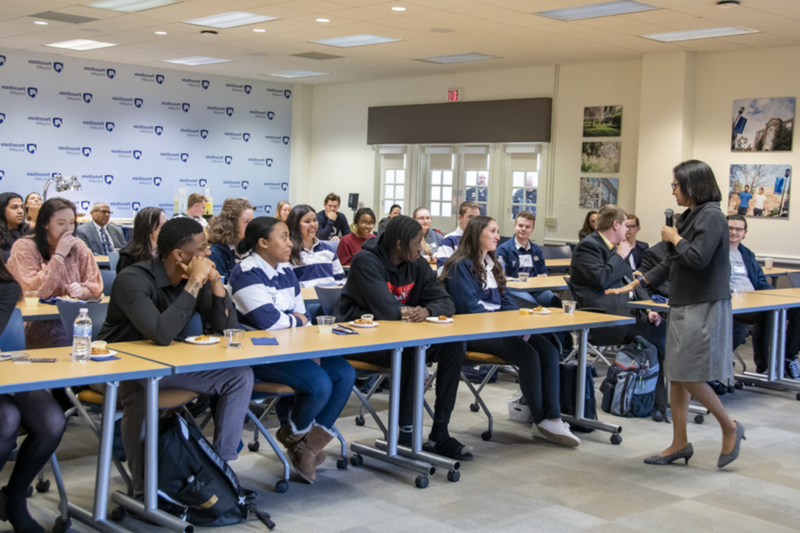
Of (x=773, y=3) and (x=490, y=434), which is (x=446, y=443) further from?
(x=773, y=3)

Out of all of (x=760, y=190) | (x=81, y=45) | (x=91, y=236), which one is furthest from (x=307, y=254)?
(x=81, y=45)

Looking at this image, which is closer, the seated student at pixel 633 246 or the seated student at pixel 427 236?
the seated student at pixel 633 246

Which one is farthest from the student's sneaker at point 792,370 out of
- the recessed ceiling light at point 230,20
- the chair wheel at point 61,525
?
the recessed ceiling light at point 230,20

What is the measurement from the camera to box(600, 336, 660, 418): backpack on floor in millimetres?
5312

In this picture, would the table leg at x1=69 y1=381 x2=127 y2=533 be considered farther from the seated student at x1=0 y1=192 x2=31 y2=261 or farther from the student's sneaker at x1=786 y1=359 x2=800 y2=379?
the student's sneaker at x1=786 y1=359 x2=800 y2=379

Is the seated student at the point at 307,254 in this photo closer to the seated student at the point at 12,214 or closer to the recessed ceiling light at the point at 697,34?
the seated student at the point at 12,214

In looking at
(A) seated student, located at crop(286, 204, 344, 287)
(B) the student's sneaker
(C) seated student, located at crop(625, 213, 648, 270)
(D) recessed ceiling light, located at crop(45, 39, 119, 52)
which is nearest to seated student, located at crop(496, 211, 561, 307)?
(C) seated student, located at crop(625, 213, 648, 270)

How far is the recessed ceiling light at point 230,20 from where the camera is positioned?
875 cm

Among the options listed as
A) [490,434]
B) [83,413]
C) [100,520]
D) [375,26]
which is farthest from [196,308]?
[375,26]

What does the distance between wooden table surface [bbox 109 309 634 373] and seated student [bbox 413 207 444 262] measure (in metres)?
3.69

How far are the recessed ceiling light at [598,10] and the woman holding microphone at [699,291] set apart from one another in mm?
4029

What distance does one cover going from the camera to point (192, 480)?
318 centimetres

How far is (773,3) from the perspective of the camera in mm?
7211

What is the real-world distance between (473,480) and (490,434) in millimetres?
762
